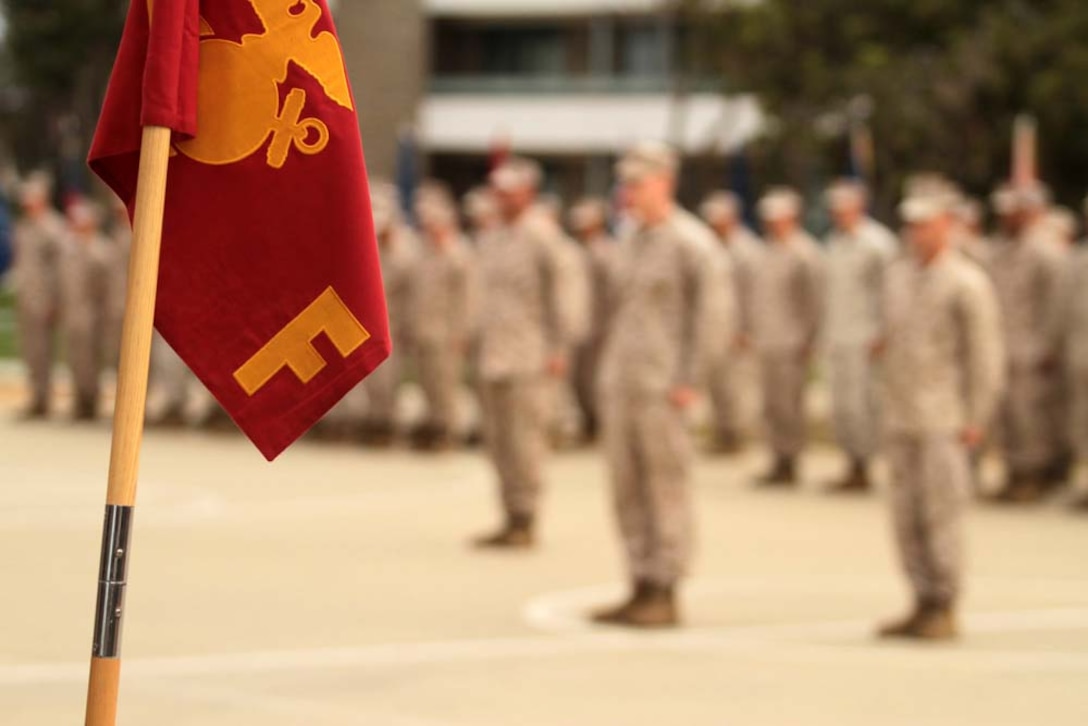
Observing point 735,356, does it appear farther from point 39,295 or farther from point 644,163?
point 644,163

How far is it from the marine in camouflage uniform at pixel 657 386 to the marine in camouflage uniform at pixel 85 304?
1259 centimetres

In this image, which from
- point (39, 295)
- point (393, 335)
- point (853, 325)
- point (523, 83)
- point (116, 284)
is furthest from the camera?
→ point (523, 83)

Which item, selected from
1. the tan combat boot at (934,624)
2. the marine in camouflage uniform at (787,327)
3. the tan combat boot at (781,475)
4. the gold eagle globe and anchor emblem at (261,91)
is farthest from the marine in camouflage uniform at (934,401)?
the marine in camouflage uniform at (787,327)

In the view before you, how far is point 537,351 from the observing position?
43.4 feet

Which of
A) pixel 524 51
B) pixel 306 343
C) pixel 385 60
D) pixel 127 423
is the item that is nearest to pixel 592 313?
pixel 306 343

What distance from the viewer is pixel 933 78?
28953mm

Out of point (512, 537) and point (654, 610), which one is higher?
point (512, 537)

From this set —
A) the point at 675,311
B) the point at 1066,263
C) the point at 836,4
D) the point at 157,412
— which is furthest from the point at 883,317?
the point at 836,4

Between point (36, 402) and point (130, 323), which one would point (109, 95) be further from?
point (36, 402)

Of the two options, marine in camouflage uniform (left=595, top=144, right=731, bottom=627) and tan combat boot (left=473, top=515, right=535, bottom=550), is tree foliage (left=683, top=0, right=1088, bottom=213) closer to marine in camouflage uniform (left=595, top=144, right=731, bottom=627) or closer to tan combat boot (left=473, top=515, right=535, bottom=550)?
tan combat boot (left=473, top=515, right=535, bottom=550)

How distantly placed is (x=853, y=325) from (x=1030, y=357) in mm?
1423

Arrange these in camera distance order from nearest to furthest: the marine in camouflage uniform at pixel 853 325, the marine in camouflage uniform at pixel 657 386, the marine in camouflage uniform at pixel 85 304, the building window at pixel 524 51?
the marine in camouflage uniform at pixel 657 386 < the marine in camouflage uniform at pixel 853 325 < the marine in camouflage uniform at pixel 85 304 < the building window at pixel 524 51

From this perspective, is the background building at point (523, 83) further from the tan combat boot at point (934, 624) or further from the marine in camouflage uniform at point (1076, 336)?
the tan combat boot at point (934, 624)

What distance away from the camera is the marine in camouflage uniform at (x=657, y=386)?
33.8ft
